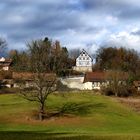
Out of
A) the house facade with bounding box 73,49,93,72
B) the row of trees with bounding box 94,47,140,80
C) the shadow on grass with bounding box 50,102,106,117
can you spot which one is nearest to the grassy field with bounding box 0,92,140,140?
the shadow on grass with bounding box 50,102,106,117

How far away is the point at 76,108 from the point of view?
A: 216 ft

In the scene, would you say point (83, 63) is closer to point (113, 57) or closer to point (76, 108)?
point (113, 57)

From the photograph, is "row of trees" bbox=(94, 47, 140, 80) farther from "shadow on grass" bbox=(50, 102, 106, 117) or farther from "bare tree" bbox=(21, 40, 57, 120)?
"bare tree" bbox=(21, 40, 57, 120)

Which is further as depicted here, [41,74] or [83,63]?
[83,63]

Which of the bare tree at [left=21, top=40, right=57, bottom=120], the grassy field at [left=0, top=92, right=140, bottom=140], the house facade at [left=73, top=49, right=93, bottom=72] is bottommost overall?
the grassy field at [left=0, top=92, right=140, bottom=140]

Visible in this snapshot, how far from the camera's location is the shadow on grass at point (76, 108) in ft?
199

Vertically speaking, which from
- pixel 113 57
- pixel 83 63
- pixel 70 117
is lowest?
pixel 70 117

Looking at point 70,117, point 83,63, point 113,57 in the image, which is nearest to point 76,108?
point 70,117

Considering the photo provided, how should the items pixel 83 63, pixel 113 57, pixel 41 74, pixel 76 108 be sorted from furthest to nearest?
1. pixel 83 63
2. pixel 113 57
3. pixel 76 108
4. pixel 41 74

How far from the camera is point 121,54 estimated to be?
165500mm

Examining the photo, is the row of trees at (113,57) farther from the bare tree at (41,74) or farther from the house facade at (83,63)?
the bare tree at (41,74)

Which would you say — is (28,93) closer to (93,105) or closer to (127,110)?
(93,105)

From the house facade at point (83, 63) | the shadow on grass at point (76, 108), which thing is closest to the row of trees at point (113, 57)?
the house facade at point (83, 63)

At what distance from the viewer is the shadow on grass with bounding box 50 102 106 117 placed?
60719 millimetres
